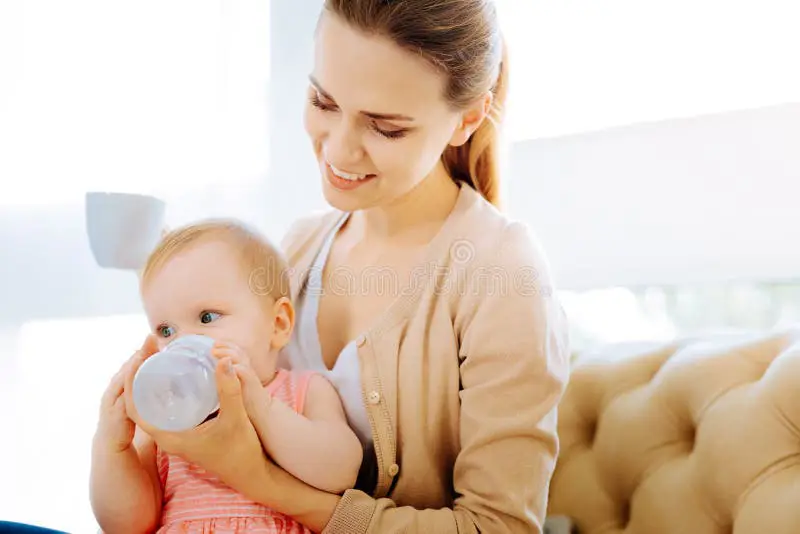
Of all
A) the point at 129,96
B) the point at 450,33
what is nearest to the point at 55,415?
the point at 129,96

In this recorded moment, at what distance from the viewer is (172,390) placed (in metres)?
1.02

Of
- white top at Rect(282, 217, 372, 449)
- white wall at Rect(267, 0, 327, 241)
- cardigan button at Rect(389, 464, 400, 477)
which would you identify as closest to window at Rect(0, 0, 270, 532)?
white wall at Rect(267, 0, 327, 241)

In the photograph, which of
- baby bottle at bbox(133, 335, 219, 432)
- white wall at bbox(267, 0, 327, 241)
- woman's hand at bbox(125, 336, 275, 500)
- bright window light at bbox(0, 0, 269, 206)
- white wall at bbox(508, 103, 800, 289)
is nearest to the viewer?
baby bottle at bbox(133, 335, 219, 432)

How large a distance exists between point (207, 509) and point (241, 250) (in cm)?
39

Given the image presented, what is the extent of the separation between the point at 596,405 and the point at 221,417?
0.82 m

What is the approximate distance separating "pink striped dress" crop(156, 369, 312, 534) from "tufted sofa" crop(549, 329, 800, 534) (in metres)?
0.62

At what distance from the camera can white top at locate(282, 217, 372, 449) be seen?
1.36 meters

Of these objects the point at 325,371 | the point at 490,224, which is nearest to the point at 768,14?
the point at 490,224

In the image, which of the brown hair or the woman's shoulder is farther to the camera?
the woman's shoulder

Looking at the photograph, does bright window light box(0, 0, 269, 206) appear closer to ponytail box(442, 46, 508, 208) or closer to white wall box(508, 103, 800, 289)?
white wall box(508, 103, 800, 289)

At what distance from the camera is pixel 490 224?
4.66 ft

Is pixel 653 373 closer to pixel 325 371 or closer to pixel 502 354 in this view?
pixel 502 354

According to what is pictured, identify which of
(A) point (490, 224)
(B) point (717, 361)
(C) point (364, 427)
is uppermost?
(A) point (490, 224)

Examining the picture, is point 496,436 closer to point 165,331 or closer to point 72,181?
point 165,331
